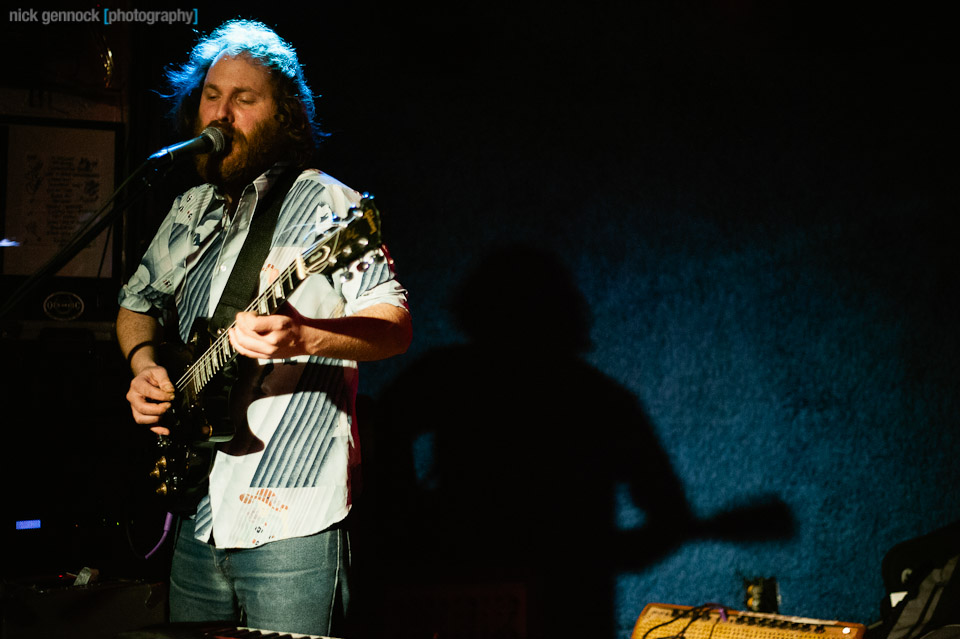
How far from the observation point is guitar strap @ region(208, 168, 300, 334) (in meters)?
1.49

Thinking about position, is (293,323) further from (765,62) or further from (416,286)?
(765,62)

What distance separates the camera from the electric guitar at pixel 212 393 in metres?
1.32

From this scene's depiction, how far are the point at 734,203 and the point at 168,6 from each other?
2.14m

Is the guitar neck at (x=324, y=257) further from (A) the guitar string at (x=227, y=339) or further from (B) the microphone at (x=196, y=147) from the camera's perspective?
(B) the microphone at (x=196, y=147)

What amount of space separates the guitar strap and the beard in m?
0.07

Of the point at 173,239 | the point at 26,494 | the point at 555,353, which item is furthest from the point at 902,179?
the point at 26,494

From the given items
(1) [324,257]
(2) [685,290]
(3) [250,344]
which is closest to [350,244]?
(1) [324,257]

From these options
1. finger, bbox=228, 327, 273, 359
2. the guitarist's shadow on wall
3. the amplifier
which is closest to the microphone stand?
finger, bbox=228, 327, 273, 359

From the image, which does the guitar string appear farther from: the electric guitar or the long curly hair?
the long curly hair

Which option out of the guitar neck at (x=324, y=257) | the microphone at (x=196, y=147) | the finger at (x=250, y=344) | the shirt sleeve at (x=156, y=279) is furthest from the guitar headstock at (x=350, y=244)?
the shirt sleeve at (x=156, y=279)

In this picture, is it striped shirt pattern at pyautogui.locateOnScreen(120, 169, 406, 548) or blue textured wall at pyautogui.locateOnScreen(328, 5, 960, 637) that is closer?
striped shirt pattern at pyautogui.locateOnScreen(120, 169, 406, 548)

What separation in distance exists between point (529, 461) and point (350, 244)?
1.63m

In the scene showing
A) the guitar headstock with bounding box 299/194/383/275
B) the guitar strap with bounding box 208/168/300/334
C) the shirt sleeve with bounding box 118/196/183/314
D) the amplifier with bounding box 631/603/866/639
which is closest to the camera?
the guitar headstock with bounding box 299/194/383/275

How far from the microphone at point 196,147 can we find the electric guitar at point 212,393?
284mm
